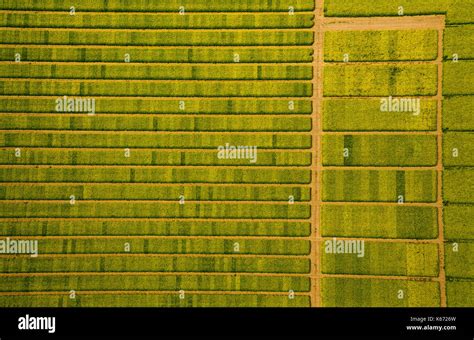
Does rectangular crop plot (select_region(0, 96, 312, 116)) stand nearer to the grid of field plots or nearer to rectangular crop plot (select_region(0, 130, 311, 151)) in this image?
the grid of field plots

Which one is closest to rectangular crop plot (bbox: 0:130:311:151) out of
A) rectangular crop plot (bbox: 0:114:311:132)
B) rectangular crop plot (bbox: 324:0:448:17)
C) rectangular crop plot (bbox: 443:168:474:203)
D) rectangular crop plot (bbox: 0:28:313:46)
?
rectangular crop plot (bbox: 0:114:311:132)

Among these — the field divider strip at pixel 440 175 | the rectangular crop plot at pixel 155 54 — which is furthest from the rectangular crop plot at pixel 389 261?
the rectangular crop plot at pixel 155 54

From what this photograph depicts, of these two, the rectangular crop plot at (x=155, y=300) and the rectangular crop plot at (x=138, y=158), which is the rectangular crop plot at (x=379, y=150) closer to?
the rectangular crop plot at (x=138, y=158)

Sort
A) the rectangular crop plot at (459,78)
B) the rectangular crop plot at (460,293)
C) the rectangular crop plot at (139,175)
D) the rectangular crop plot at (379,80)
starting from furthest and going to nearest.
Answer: the rectangular crop plot at (139,175)
the rectangular crop plot at (379,80)
the rectangular crop plot at (459,78)
the rectangular crop plot at (460,293)

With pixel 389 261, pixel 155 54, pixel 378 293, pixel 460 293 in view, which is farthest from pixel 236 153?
pixel 460 293
